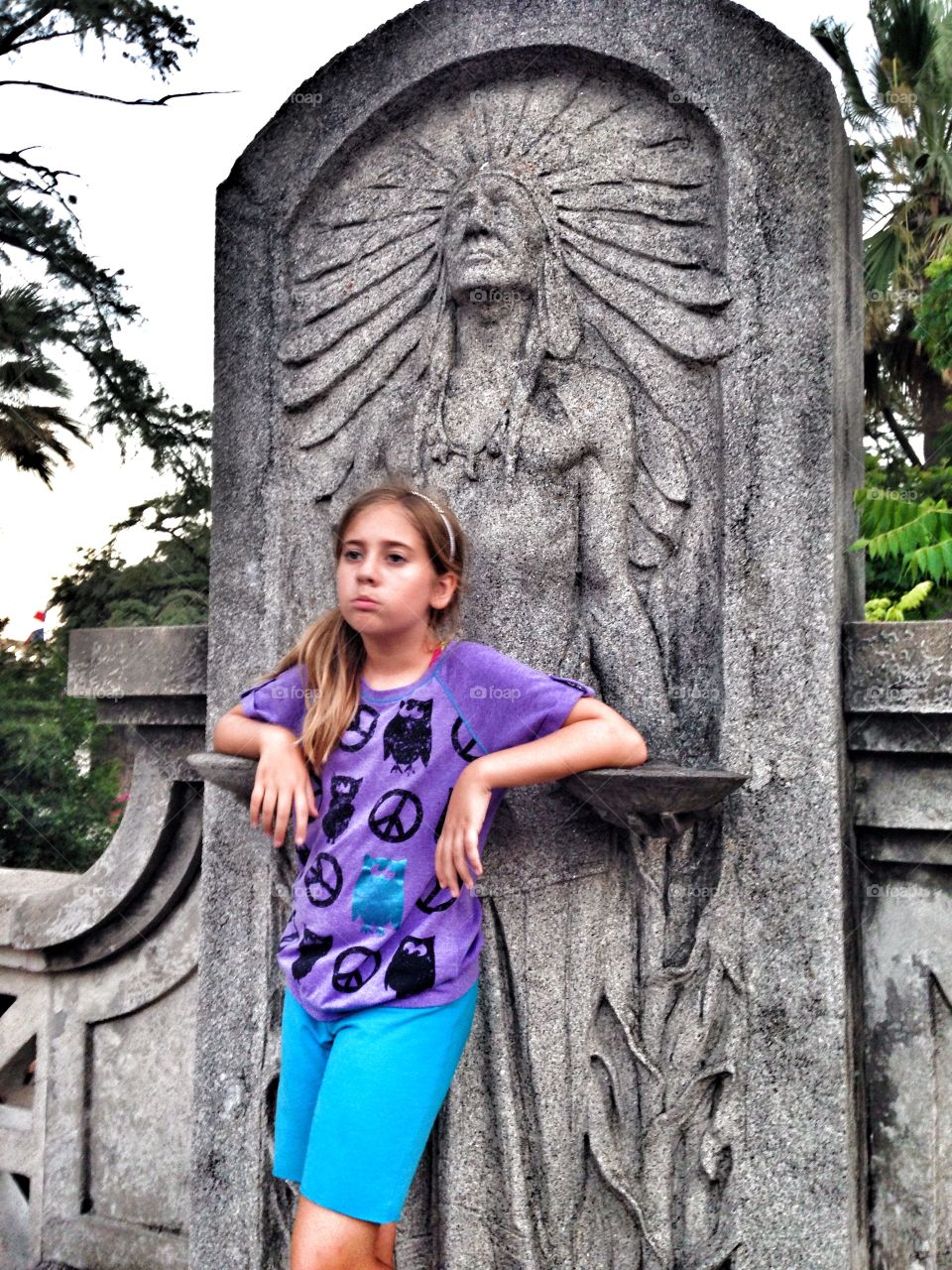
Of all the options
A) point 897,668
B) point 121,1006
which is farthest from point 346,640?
point 121,1006

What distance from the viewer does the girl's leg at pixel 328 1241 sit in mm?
2109

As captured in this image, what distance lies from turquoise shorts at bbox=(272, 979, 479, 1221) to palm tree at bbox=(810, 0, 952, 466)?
1010cm

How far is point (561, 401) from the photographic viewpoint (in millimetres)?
2875

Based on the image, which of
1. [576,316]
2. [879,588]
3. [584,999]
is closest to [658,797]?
[584,999]

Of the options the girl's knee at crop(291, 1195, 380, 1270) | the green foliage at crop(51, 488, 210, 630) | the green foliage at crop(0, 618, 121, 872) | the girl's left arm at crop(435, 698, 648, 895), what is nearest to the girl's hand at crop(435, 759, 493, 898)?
the girl's left arm at crop(435, 698, 648, 895)

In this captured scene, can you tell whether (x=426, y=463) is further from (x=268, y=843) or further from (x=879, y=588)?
(x=879, y=588)

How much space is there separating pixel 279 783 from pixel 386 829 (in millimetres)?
247

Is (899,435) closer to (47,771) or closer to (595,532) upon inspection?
(47,771)

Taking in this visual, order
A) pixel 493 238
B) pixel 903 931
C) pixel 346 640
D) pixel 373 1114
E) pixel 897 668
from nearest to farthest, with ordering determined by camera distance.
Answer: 1. pixel 373 1114
2. pixel 346 640
3. pixel 897 668
4. pixel 903 931
5. pixel 493 238

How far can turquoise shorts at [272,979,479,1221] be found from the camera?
2.11 m

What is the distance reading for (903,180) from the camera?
13039 millimetres

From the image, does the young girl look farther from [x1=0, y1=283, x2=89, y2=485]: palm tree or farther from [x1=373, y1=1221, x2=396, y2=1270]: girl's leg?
[x1=0, y1=283, x2=89, y2=485]: palm tree
